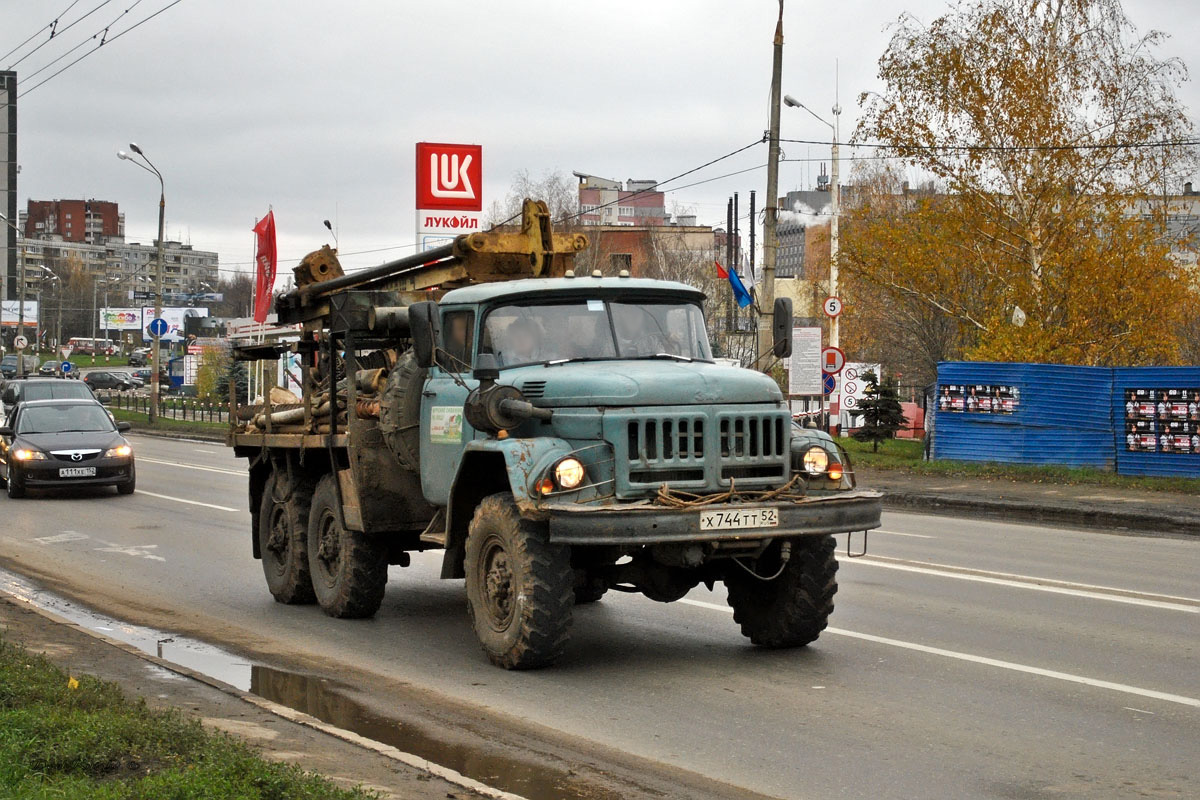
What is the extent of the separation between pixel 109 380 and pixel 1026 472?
79.2 m

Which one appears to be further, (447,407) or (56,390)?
(56,390)

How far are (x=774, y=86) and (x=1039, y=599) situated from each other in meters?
17.1

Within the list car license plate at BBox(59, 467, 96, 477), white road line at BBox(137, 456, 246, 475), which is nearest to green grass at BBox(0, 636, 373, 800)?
car license plate at BBox(59, 467, 96, 477)

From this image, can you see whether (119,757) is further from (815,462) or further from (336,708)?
(815,462)

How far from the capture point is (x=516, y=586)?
27.0ft

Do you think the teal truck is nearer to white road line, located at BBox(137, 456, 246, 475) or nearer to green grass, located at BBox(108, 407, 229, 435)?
white road line, located at BBox(137, 456, 246, 475)

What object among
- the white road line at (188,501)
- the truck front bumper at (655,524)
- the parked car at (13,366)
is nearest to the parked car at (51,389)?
the white road line at (188,501)

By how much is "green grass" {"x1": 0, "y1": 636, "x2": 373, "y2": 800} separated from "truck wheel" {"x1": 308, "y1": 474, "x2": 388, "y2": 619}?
3557mm

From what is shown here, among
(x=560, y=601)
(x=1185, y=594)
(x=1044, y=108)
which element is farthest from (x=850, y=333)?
(x=560, y=601)

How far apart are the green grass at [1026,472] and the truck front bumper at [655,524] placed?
16.4 metres

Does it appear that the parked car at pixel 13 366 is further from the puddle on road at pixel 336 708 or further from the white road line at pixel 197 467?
the puddle on road at pixel 336 708

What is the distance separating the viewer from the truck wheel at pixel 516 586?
816 centimetres

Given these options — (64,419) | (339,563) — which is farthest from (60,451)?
(339,563)

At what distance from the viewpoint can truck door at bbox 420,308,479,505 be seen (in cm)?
919
